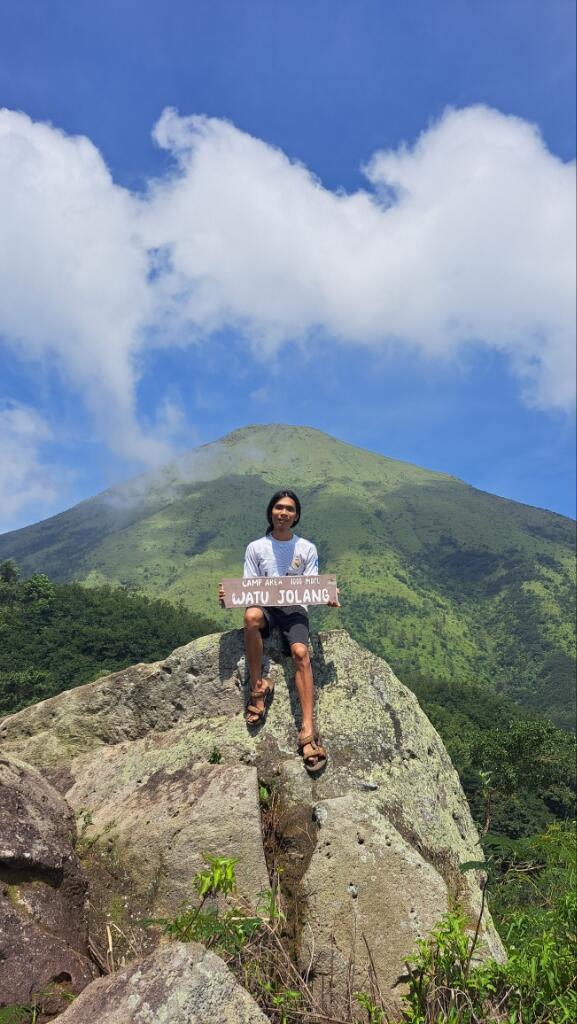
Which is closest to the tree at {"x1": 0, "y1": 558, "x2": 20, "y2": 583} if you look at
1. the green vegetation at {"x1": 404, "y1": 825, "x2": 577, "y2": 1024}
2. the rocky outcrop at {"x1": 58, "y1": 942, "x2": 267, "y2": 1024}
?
the rocky outcrop at {"x1": 58, "y1": 942, "x2": 267, "y2": 1024}

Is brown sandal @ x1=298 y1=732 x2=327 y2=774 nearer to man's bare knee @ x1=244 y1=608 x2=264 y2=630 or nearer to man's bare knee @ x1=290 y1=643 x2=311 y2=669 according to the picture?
man's bare knee @ x1=290 y1=643 x2=311 y2=669

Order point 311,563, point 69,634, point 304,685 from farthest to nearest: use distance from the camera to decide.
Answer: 1. point 69,634
2. point 311,563
3. point 304,685

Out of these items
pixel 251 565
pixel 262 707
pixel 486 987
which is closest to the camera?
pixel 486 987

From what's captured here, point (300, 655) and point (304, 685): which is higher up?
point (300, 655)

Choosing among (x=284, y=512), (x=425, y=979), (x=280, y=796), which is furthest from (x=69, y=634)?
(x=425, y=979)

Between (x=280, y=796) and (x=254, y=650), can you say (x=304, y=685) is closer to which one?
(x=254, y=650)

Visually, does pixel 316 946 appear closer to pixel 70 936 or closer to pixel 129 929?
pixel 129 929

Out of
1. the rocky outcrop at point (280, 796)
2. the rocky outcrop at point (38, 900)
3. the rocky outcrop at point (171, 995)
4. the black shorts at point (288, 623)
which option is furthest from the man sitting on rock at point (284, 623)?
the rocky outcrop at point (171, 995)

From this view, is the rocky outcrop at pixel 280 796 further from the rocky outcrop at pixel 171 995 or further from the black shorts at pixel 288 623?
the rocky outcrop at pixel 171 995

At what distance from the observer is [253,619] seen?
6.35m

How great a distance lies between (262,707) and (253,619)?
0.98 m

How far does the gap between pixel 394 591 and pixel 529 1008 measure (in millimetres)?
195588

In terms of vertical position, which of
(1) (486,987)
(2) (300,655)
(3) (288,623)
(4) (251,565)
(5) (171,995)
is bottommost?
(1) (486,987)

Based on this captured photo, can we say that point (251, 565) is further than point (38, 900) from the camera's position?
Yes
